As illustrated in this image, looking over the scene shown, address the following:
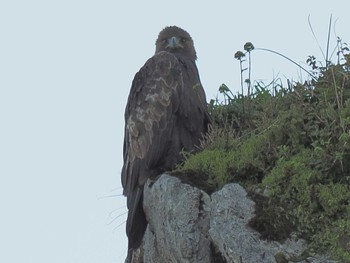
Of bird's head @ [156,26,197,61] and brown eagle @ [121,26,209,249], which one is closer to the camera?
brown eagle @ [121,26,209,249]

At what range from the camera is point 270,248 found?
724 cm

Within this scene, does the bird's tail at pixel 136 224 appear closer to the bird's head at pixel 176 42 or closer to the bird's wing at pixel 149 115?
the bird's wing at pixel 149 115

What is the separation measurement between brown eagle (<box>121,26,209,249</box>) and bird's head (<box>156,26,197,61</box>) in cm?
115

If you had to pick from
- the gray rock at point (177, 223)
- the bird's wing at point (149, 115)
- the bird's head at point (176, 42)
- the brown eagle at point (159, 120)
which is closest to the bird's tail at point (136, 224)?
the brown eagle at point (159, 120)

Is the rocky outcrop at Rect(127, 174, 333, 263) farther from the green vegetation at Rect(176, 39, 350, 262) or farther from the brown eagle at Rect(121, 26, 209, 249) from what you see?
the brown eagle at Rect(121, 26, 209, 249)

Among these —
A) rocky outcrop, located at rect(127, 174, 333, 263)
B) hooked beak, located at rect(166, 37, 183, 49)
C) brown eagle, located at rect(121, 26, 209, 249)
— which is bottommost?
rocky outcrop, located at rect(127, 174, 333, 263)

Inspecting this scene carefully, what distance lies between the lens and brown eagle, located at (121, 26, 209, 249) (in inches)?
393

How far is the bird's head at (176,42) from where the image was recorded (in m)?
11.9

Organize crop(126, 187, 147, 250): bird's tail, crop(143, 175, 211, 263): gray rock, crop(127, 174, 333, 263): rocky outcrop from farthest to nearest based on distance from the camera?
crop(126, 187, 147, 250): bird's tail < crop(143, 175, 211, 263): gray rock < crop(127, 174, 333, 263): rocky outcrop

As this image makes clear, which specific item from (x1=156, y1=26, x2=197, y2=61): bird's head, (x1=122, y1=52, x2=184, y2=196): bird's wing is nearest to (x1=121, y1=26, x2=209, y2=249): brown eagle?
(x1=122, y1=52, x2=184, y2=196): bird's wing

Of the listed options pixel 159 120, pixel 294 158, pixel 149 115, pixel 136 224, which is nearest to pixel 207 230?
pixel 294 158

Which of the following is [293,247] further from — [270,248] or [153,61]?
[153,61]

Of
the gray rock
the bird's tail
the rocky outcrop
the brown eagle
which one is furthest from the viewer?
the brown eagle

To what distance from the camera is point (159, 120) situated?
10.2 m
